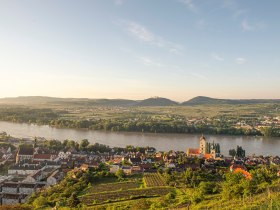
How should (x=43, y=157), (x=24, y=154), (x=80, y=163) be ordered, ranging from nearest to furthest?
(x=80, y=163) < (x=43, y=157) < (x=24, y=154)

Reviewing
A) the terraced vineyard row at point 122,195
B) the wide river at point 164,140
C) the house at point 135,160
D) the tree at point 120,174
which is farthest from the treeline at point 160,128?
the terraced vineyard row at point 122,195

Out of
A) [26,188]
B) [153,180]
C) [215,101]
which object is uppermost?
[215,101]

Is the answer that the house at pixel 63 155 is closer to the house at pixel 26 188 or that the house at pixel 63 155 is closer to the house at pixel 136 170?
the house at pixel 136 170

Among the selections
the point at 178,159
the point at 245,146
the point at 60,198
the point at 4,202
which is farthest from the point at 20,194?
the point at 245,146

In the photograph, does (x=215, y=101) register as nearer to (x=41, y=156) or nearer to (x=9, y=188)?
(x=41, y=156)

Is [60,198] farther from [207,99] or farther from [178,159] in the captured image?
[207,99]

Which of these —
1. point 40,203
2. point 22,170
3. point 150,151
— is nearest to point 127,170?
point 22,170
